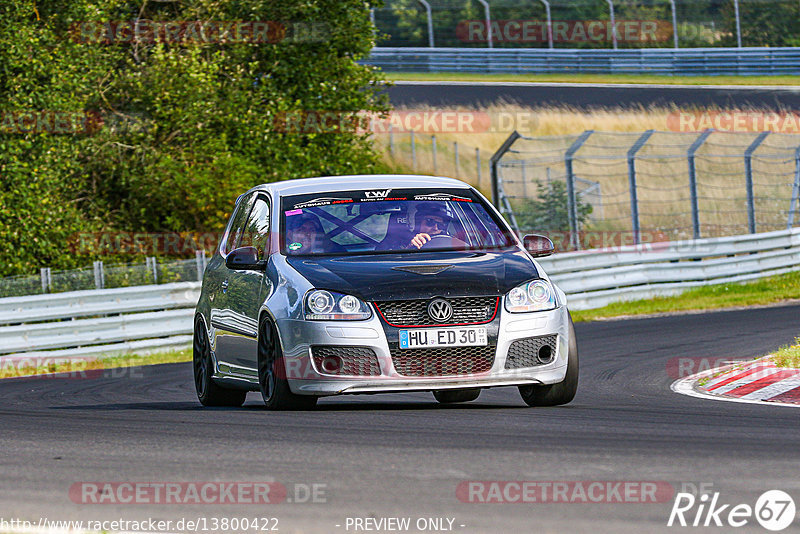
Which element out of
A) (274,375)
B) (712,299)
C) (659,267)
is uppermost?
(274,375)

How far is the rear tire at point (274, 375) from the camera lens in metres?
9.17

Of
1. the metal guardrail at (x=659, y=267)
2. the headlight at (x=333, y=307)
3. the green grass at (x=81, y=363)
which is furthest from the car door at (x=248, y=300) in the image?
the metal guardrail at (x=659, y=267)

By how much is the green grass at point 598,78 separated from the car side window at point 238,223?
3678 cm

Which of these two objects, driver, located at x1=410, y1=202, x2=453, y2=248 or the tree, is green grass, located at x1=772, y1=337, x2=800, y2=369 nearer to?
driver, located at x1=410, y1=202, x2=453, y2=248

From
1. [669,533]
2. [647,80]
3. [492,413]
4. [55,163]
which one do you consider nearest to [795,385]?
[492,413]

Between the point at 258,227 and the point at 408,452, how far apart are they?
12.0 feet

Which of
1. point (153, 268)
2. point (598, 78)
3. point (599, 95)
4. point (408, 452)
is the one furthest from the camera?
point (598, 78)

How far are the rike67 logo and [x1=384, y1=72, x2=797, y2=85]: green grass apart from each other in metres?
42.4

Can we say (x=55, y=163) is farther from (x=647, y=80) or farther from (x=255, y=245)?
(x=647, y=80)

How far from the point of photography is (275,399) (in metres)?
9.30

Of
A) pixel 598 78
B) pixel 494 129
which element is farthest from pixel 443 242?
pixel 598 78

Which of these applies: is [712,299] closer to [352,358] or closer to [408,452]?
[352,358]

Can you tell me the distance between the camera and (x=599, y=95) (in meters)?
48.4

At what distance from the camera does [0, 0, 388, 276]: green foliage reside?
85.7ft
